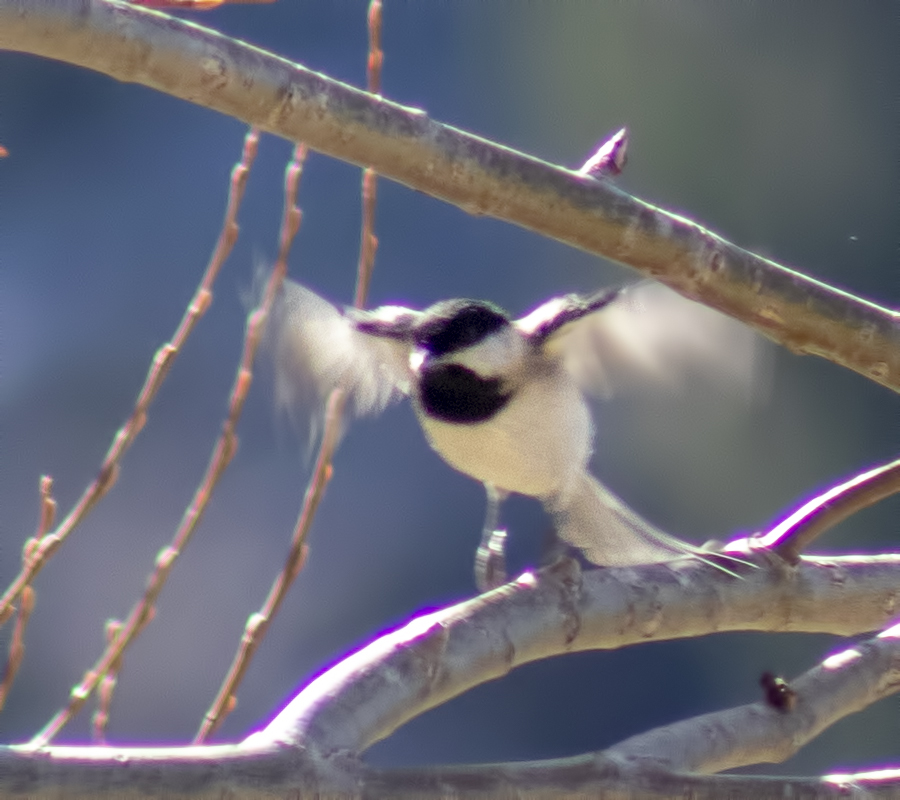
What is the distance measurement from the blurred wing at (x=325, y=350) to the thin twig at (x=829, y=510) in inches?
22.8

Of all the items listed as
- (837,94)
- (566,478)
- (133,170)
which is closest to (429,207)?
(133,170)

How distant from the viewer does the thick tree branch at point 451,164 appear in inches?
30.1

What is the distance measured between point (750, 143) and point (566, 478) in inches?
61.0

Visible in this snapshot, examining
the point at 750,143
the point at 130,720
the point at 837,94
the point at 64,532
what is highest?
the point at 837,94

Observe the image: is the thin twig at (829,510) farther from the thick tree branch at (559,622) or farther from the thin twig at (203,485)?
the thin twig at (203,485)

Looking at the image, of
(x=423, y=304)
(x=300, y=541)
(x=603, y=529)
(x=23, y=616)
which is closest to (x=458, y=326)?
(x=603, y=529)

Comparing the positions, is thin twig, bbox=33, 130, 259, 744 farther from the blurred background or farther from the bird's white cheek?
the blurred background

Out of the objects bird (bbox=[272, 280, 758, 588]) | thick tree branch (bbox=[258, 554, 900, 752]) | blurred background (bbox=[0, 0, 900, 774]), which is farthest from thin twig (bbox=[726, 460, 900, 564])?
blurred background (bbox=[0, 0, 900, 774])

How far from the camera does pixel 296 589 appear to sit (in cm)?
249

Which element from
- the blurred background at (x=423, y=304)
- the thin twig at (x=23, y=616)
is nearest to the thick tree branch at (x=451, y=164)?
the thin twig at (x=23, y=616)

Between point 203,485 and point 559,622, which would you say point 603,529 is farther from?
point 203,485

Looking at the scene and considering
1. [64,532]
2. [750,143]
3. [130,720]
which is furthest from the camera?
[750,143]

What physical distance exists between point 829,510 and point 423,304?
4.62 feet

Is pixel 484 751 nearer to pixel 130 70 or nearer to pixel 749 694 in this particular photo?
pixel 749 694
